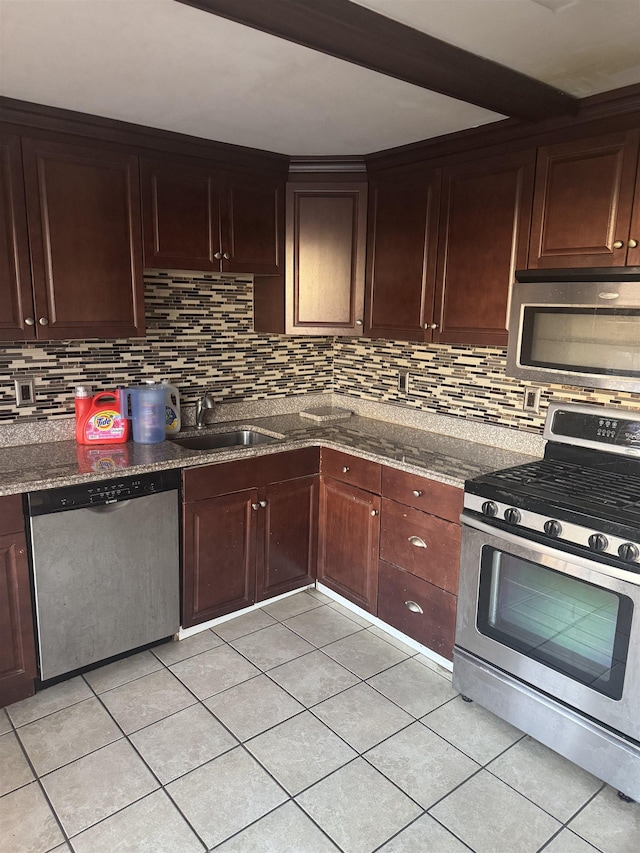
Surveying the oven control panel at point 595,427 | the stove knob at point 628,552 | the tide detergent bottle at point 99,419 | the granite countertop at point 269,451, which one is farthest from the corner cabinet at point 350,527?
the stove knob at point 628,552

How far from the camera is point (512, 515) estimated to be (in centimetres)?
209

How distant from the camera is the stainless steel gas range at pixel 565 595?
1844 millimetres

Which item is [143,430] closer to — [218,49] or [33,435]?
[33,435]

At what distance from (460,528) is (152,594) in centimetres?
132

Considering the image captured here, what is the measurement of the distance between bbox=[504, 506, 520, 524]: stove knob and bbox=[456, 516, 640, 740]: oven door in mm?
60

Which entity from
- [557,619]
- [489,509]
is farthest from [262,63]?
[557,619]

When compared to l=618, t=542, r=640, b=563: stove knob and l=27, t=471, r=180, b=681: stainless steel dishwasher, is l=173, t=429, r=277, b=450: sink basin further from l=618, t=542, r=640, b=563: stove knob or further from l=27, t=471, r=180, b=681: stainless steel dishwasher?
l=618, t=542, r=640, b=563: stove knob

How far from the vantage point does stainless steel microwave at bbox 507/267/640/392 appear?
204 centimetres

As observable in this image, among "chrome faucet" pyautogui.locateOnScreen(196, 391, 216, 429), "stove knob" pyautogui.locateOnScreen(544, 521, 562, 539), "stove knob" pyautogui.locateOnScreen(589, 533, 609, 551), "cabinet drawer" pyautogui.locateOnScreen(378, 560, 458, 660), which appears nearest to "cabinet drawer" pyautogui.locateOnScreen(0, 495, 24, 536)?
"chrome faucet" pyautogui.locateOnScreen(196, 391, 216, 429)

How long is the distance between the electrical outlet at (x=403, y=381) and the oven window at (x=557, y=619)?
1.24 m

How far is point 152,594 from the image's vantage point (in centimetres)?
255

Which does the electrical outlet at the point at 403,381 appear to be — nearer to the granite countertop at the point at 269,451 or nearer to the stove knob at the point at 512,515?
the granite countertop at the point at 269,451

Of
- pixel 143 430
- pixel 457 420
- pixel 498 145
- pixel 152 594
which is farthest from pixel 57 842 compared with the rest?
pixel 498 145

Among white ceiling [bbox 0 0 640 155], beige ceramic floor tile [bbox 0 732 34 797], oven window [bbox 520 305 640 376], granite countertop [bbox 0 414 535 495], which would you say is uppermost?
white ceiling [bbox 0 0 640 155]
